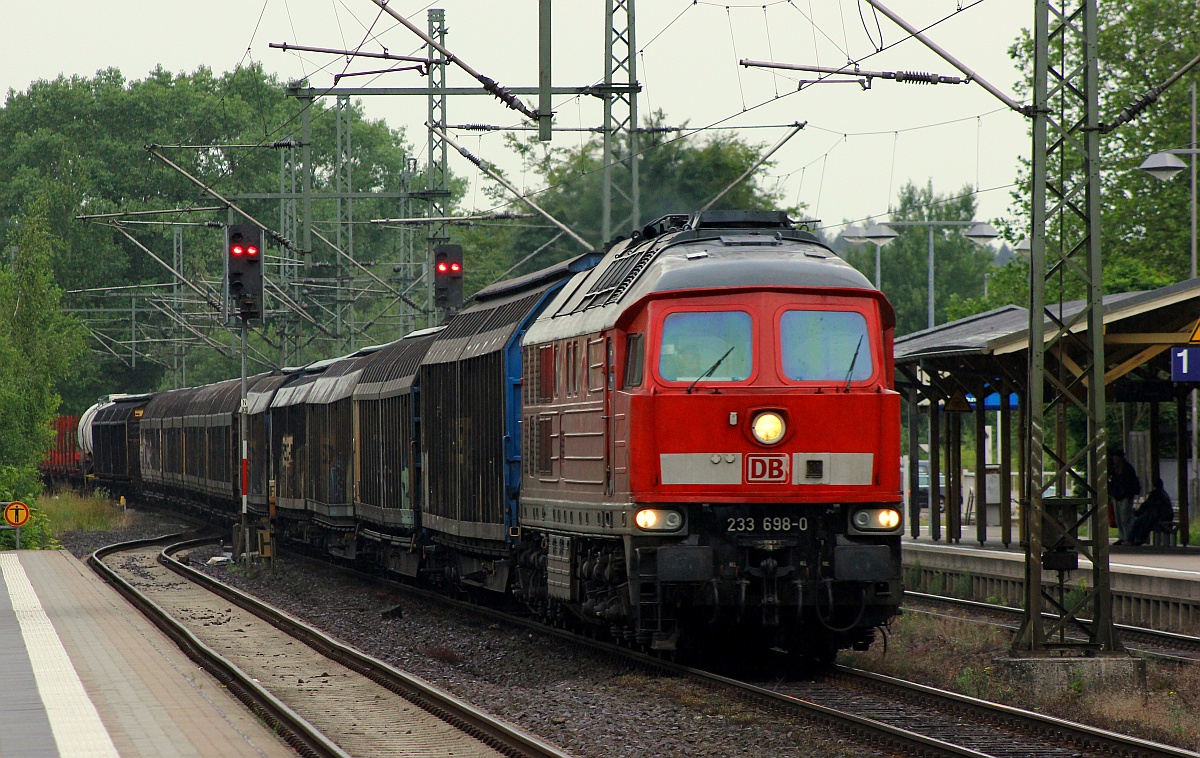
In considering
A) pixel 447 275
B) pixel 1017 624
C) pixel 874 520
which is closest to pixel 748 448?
pixel 874 520

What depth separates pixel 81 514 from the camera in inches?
1727

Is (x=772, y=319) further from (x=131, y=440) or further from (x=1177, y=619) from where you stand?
(x=131, y=440)

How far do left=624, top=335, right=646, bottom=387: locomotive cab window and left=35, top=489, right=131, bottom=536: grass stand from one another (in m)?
31.1

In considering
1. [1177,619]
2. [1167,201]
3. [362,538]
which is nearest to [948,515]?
[1177,619]

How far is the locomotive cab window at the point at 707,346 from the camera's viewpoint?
1297 cm

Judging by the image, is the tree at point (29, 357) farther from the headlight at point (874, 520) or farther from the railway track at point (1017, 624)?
the headlight at point (874, 520)

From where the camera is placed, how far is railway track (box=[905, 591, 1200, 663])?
16297mm

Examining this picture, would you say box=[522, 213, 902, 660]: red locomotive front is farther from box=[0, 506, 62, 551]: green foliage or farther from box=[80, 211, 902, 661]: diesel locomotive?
box=[0, 506, 62, 551]: green foliage

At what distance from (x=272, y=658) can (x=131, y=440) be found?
4138 cm

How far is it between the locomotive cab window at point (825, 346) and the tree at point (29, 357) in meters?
28.2

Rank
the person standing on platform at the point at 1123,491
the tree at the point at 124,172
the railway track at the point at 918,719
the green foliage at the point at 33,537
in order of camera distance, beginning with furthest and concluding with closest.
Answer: the tree at the point at 124,172 → the green foliage at the point at 33,537 → the person standing on platform at the point at 1123,491 → the railway track at the point at 918,719

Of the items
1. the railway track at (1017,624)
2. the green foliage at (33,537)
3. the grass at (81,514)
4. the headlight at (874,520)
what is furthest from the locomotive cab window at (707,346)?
the grass at (81,514)

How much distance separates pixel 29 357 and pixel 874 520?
3249 centimetres

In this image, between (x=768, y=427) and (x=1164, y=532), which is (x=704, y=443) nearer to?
(x=768, y=427)
